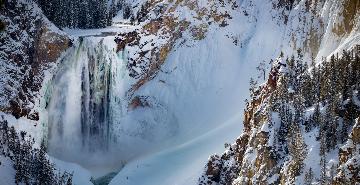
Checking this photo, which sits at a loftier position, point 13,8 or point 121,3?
point 121,3

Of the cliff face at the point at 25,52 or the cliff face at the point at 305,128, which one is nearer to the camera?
the cliff face at the point at 305,128

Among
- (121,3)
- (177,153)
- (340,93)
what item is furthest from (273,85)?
(121,3)

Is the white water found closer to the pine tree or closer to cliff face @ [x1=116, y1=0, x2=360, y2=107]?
cliff face @ [x1=116, y1=0, x2=360, y2=107]

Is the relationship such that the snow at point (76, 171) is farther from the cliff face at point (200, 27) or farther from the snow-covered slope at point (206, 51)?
the cliff face at point (200, 27)

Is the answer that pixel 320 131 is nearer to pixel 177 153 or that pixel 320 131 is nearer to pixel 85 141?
pixel 177 153

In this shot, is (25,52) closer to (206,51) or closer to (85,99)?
(85,99)

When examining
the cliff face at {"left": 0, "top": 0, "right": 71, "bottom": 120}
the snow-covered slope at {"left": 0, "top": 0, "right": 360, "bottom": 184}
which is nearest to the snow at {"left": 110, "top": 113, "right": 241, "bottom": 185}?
the snow-covered slope at {"left": 0, "top": 0, "right": 360, "bottom": 184}

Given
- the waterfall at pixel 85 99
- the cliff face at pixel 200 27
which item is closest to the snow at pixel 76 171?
the waterfall at pixel 85 99
